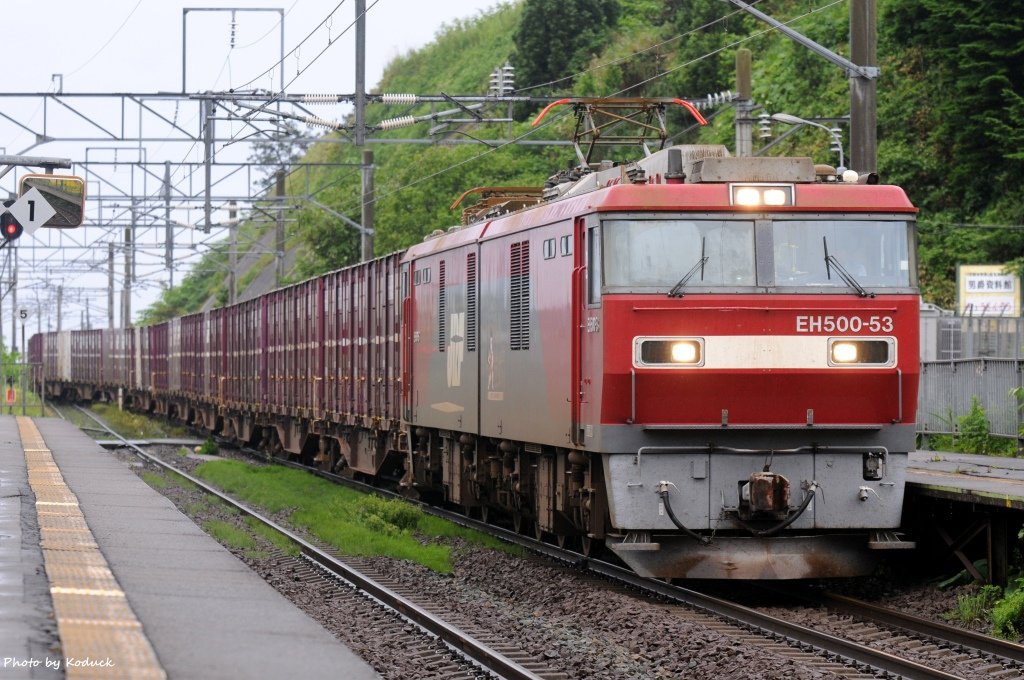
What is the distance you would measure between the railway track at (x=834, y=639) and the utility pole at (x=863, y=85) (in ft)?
18.3

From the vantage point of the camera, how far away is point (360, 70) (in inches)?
932

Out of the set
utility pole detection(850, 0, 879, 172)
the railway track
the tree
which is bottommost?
the railway track

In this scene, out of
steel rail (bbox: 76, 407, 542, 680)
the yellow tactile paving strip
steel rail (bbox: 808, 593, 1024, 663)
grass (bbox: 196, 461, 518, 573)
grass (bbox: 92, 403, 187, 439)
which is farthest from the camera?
grass (bbox: 92, 403, 187, 439)

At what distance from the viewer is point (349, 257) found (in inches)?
2105

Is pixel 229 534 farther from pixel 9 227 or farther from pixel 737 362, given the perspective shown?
pixel 9 227

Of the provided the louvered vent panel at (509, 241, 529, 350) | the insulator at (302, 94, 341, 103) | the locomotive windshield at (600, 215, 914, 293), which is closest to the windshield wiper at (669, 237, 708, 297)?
the locomotive windshield at (600, 215, 914, 293)

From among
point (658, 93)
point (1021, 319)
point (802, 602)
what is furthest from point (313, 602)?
point (658, 93)

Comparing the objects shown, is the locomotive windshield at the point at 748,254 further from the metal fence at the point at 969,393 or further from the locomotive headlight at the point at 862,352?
the metal fence at the point at 969,393

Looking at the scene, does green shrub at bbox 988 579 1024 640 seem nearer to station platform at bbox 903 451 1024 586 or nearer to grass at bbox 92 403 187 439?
station platform at bbox 903 451 1024 586

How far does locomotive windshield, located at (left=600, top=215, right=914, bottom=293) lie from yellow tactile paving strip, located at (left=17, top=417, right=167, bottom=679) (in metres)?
4.38

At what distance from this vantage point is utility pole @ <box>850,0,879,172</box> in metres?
16.1

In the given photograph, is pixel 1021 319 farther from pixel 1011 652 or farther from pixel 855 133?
pixel 1011 652

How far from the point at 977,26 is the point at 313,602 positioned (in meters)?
26.5

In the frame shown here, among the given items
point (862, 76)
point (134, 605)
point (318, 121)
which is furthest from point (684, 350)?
point (318, 121)
